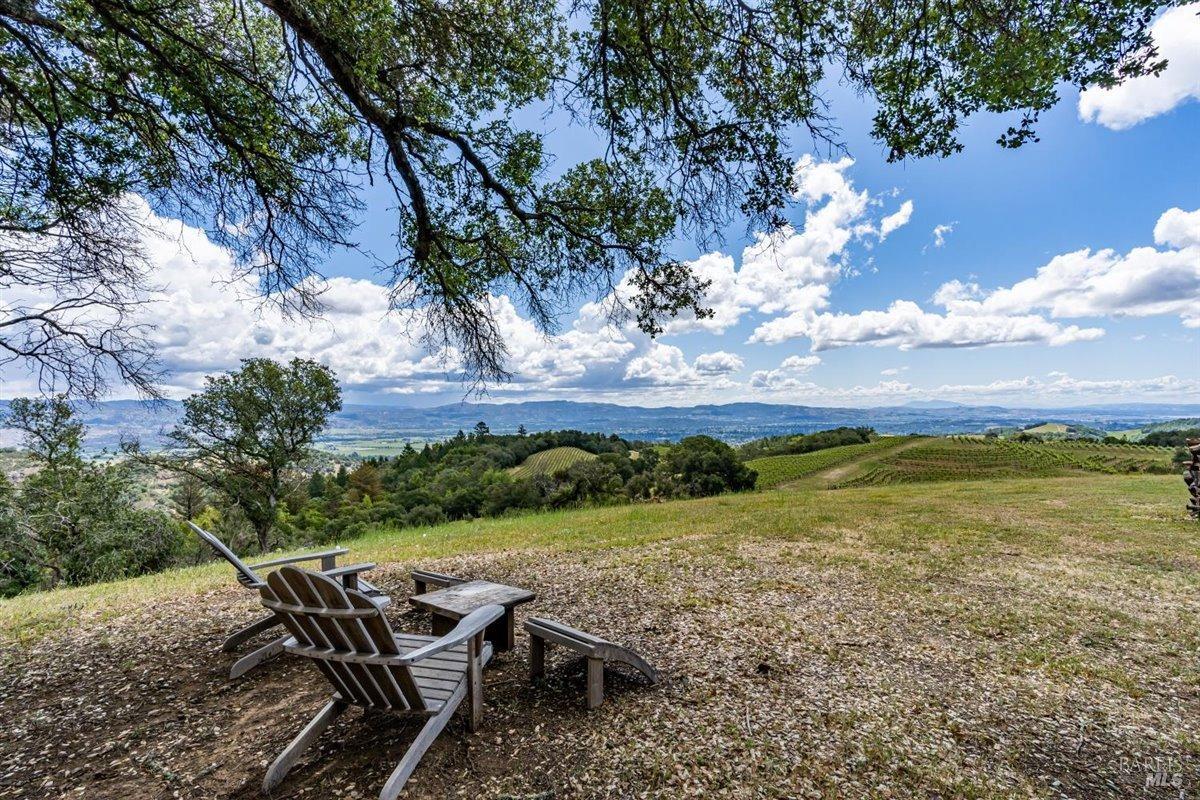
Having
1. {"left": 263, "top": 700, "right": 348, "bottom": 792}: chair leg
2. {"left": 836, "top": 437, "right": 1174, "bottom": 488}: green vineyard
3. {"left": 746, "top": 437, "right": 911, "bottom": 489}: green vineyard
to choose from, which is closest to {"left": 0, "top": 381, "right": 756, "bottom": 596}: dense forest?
{"left": 263, "top": 700, "right": 348, "bottom": 792}: chair leg

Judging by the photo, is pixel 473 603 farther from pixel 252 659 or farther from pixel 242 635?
pixel 242 635

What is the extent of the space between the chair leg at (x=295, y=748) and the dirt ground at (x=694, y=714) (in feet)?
0.27

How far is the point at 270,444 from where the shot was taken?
2095 cm

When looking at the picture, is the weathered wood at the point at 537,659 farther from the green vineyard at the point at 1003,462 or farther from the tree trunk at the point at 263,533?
the green vineyard at the point at 1003,462

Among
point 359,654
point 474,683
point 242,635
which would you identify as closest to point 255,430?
point 242,635

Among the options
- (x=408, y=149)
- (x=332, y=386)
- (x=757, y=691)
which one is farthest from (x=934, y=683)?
(x=332, y=386)

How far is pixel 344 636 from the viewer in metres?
2.65

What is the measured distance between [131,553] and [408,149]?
20.4 m

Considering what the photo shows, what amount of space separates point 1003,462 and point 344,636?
52213 millimetres

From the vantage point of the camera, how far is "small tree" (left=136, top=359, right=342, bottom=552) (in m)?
19.9

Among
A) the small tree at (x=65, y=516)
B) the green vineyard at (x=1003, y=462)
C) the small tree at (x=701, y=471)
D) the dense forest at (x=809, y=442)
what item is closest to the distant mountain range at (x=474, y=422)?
the small tree at (x=65, y=516)

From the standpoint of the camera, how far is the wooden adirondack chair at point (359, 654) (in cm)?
255

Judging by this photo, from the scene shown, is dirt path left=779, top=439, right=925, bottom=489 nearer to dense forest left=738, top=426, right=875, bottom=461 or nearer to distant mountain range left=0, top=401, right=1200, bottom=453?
dense forest left=738, top=426, right=875, bottom=461

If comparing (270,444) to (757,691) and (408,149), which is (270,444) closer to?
(408,149)
